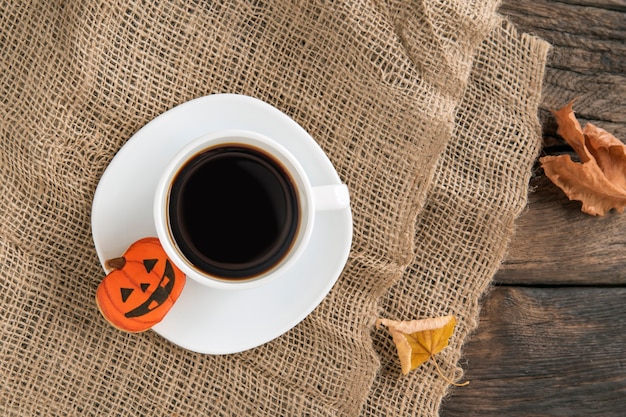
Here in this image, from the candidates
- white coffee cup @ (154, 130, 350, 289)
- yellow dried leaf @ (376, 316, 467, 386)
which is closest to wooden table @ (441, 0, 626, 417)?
yellow dried leaf @ (376, 316, 467, 386)

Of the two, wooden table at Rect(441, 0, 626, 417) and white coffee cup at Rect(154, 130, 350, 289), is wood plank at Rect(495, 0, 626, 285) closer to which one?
wooden table at Rect(441, 0, 626, 417)

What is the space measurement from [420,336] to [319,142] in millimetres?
420

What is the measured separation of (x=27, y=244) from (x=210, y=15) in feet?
1.71

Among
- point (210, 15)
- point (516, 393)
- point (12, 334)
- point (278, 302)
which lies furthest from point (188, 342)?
point (516, 393)

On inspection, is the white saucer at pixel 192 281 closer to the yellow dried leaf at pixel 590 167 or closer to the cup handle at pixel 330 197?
the cup handle at pixel 330 197

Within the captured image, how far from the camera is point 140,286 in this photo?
98 centimetres

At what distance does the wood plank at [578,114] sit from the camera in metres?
1.29

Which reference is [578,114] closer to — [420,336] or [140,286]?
[420,336]

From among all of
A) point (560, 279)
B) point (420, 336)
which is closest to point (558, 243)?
point (560, 279)

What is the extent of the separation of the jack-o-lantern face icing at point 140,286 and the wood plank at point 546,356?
650 mm

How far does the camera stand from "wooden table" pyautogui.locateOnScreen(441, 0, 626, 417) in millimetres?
1297

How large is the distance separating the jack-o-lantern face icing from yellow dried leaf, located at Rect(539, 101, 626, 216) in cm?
78

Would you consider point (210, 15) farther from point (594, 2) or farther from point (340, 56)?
point (594, 2)

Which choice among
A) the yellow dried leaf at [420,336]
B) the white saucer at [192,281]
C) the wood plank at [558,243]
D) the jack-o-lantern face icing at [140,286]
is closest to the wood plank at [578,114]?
the wood plank at [558,243]
